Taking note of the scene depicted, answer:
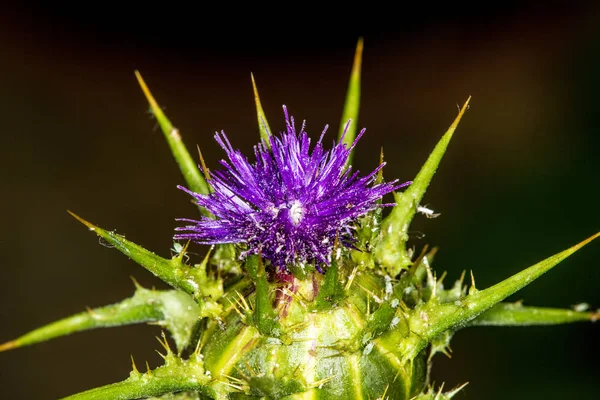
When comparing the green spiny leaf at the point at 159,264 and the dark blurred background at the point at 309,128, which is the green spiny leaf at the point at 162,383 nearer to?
the green spiny leaf at the point at 159,264

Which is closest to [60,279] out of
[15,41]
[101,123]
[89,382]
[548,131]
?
[89,382]

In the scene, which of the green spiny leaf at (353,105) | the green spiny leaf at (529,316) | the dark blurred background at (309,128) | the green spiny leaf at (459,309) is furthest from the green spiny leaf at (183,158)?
the dark blurred background at (309,128)

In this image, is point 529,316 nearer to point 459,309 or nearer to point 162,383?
point 459,309

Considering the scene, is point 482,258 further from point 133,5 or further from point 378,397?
point 133,5

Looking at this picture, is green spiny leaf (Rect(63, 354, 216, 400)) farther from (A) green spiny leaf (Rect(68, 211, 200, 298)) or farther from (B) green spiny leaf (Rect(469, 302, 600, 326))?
(B) green spiny leaf (Rect(469, 302, 600, 326))

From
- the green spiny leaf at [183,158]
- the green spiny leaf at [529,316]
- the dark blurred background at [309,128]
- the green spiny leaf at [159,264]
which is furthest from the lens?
the dark blurred background at [309,128]

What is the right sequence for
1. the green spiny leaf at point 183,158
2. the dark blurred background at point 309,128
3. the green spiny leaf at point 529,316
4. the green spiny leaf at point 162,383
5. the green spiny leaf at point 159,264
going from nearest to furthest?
1. the green spiny leaf at point 162,383
2. the green spiny leaf at point 159,264
3. the green spiny leaf at point 529,316
4. the green spiny leaf at point 183,158
5. the dark blurred background at point 309,128
